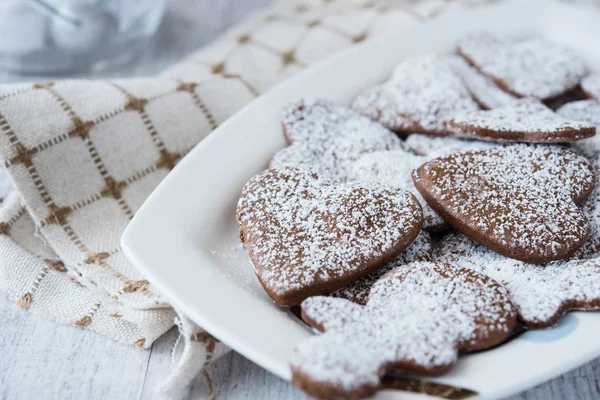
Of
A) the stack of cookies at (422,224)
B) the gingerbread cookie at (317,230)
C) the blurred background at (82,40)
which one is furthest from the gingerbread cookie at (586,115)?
the blurred background at (82,40)

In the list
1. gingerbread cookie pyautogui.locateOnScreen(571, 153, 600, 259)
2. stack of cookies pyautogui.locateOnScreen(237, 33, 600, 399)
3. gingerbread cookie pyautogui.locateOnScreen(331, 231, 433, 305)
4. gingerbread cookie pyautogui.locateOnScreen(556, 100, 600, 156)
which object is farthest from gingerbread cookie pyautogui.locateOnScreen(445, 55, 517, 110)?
gingerbread cookie pyautogui.locateOnScreen(331, 231, 433, 305)

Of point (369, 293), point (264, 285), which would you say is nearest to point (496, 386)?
point (369, 293)

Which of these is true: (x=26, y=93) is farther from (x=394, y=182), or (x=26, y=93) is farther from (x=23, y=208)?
(x=394, y=182)

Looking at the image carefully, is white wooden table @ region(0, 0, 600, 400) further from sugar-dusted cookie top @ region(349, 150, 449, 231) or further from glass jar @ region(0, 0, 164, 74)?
glass jar @ region(0, 0, 164, 74)

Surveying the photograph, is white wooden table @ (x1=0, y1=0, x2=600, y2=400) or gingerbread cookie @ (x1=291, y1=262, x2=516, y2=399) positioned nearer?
gingerbread cookie @ (x1=291, y1=262, x2=516, y2=399)

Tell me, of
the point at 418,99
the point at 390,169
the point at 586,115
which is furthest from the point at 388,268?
the point at 586,115

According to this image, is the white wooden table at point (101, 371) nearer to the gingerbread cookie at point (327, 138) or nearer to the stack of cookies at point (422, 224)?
the stack of cookies at point (422, 224)
